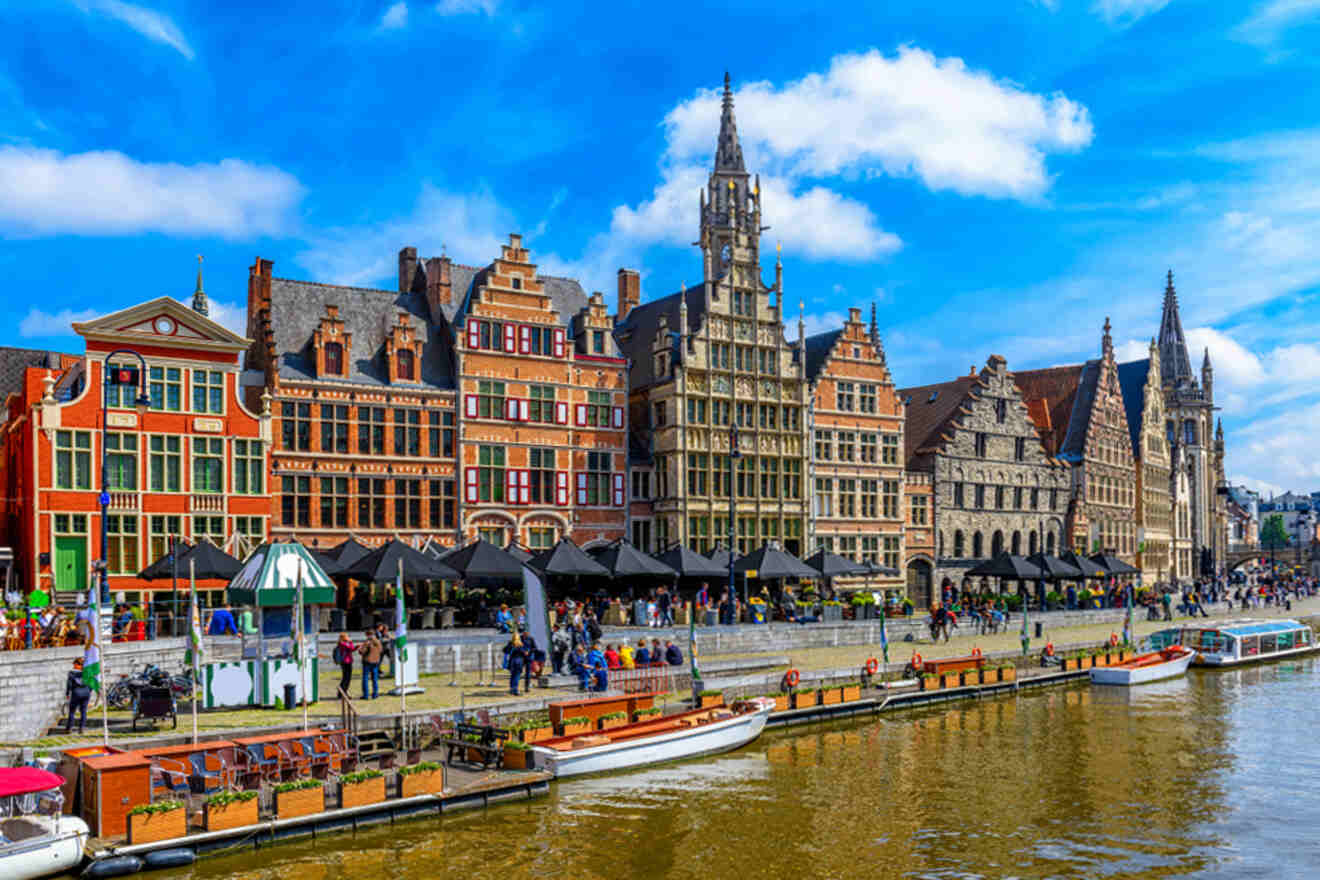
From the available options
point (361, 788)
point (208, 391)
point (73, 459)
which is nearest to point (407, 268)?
point (208, 391)

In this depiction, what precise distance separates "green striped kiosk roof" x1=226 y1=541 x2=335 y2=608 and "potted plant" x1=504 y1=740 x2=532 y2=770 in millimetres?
5767

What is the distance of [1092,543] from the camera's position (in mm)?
72000

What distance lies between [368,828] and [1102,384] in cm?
6284

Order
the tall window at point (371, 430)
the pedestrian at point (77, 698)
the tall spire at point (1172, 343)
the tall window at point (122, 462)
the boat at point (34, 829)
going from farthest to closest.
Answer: the tall spire at point (1172, 343), the tall window at point (371, 430), the tall window at point (122, 462), the pedestrian at point (77, 698), the boat at point (34, 829)

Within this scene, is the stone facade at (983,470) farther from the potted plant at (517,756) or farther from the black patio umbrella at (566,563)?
A: the potted plant at (517,756)

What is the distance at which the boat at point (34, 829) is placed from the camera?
17.3 metres

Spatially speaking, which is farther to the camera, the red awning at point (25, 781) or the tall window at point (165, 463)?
the tall window at point (165, 463)

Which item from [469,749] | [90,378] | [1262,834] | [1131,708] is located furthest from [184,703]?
[1131,708]

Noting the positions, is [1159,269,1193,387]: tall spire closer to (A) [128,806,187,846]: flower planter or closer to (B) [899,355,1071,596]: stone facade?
(B) [899,355,1071,596]: stone facade

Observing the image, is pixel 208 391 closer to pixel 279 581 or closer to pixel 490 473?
pixel 490 473

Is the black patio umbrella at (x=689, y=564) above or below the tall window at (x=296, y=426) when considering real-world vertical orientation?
below

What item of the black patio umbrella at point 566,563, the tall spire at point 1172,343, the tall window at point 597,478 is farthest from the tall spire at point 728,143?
the tall spire at point 1172,343

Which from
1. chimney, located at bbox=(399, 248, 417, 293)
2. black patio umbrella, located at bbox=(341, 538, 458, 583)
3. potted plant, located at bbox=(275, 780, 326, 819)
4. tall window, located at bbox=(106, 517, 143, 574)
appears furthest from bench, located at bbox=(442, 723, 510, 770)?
chimney, located at bbox=(399, 248, 417, 293)

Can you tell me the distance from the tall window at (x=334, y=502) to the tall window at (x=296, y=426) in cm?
146
